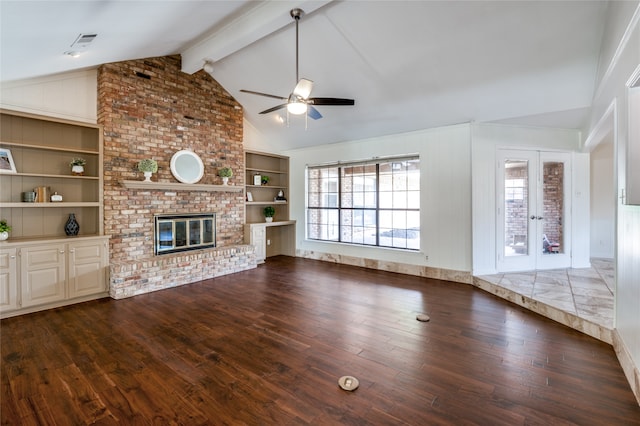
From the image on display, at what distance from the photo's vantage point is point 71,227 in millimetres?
4402

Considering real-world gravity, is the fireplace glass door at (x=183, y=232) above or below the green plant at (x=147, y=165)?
below

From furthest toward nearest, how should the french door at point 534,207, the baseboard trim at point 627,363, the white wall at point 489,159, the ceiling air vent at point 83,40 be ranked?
the french door at point 534,207 → the white wall at point 489,159 → the ceiling air vent at point 83,40 → the baseboard trim at point 627,363

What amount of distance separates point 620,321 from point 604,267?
3.44m

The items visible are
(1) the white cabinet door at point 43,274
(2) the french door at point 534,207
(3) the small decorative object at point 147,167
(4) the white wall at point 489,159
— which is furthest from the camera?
(2) the french door at point 534,207

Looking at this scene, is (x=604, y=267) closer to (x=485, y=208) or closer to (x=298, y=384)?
(x=485, y=208)

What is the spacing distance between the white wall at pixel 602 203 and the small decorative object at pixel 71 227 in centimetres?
951

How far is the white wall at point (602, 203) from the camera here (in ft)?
20.1

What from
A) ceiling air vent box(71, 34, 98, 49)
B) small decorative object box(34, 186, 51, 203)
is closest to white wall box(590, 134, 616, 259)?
ceiling air vent box(71, 34, 98, 49)

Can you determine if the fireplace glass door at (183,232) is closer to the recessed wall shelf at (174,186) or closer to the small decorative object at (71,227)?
the recessed wall shelf at (174,186)

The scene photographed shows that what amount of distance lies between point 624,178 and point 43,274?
257 inches

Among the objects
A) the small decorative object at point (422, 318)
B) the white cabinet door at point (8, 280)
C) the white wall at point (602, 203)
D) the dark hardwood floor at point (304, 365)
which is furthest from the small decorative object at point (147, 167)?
the white wall at point (602, 203)

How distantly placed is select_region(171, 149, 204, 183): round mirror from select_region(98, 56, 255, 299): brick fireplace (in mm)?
116

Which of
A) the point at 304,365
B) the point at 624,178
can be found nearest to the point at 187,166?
the point at 304,365

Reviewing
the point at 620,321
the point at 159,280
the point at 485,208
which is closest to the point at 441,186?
the point at 485,208
